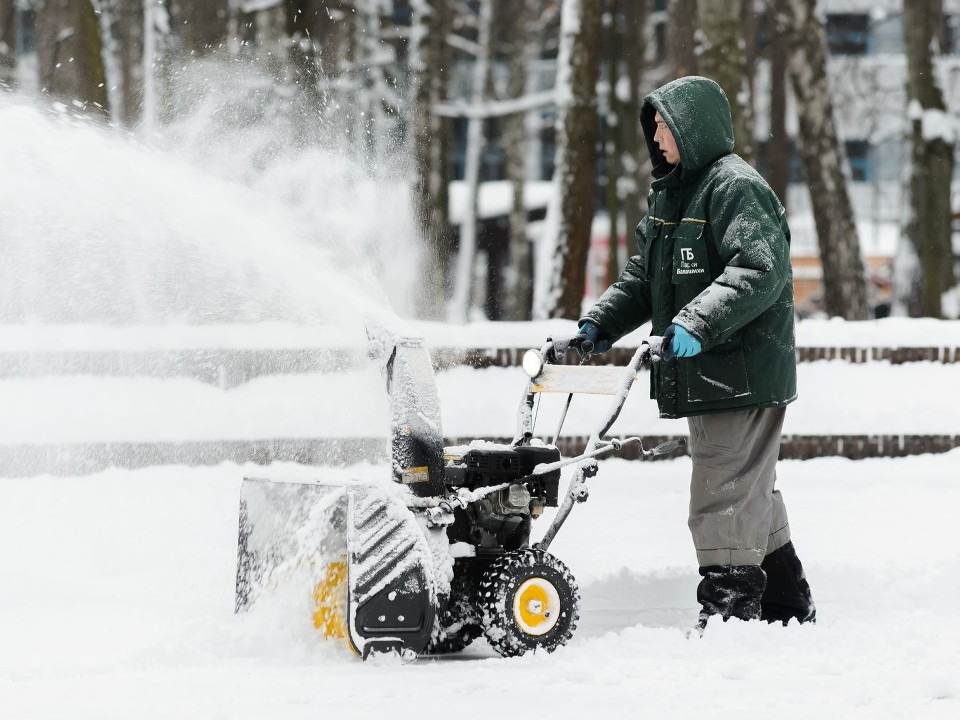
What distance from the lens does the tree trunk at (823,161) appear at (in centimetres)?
1283

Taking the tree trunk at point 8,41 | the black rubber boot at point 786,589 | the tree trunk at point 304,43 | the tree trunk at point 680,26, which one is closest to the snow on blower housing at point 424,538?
the black rubber boot at point 786,589

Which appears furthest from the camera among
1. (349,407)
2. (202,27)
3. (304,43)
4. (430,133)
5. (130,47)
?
(130,47)

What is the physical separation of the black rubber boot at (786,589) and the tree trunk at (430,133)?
10636 mm

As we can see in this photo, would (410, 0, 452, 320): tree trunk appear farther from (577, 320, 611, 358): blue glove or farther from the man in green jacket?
the man in green jacket

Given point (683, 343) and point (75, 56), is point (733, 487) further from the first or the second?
point (75, 56)

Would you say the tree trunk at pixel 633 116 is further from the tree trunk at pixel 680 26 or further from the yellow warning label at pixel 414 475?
the yellow warning label at pixel 414 475

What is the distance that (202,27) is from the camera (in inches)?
526

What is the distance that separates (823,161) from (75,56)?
7.57 meters

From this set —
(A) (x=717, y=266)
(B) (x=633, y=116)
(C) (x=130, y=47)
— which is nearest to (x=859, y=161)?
(B) (x=633, y=116)

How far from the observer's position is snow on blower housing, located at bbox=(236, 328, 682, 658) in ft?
13.0

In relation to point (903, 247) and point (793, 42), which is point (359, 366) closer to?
point (793, 42)

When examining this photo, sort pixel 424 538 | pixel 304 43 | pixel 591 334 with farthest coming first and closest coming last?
pixel 304 43
pixel 591 334
pixel 424 538

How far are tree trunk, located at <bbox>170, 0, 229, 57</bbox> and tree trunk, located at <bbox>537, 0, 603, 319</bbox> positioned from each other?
3.67m

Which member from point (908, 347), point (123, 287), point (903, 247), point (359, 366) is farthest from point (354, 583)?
point (903, 247)
